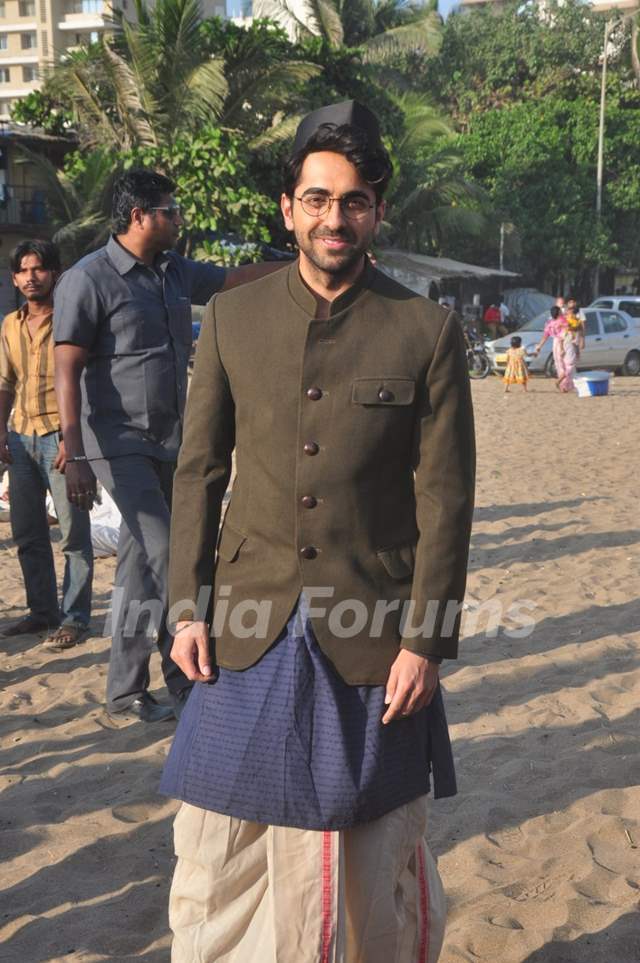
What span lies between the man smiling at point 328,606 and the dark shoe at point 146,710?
247cm

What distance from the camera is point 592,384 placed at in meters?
20.4

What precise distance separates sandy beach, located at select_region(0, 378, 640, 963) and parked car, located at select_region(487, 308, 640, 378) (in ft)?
58.9

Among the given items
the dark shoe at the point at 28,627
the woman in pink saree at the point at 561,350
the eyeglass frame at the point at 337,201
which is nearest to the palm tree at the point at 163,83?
the woman in pink saree at the point at 561,350

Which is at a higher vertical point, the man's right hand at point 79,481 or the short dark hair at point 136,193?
the short dark hair at point 136,193

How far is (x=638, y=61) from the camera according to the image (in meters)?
44.2

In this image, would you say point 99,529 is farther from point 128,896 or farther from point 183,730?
point 183,730

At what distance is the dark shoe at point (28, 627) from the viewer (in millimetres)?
6121

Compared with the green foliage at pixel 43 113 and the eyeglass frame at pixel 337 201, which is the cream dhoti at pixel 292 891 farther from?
the green foliage at pixel 43 113

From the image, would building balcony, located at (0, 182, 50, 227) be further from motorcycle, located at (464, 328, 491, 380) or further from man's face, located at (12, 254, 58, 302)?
man's face, located at (12, 254, 58, 302)

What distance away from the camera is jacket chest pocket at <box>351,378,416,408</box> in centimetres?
234

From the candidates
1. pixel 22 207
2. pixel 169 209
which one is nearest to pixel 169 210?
pixel 169 209

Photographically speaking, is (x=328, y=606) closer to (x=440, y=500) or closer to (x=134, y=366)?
(x=440, y=500)

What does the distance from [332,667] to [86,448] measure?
2.53m

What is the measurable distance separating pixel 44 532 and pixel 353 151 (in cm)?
412
